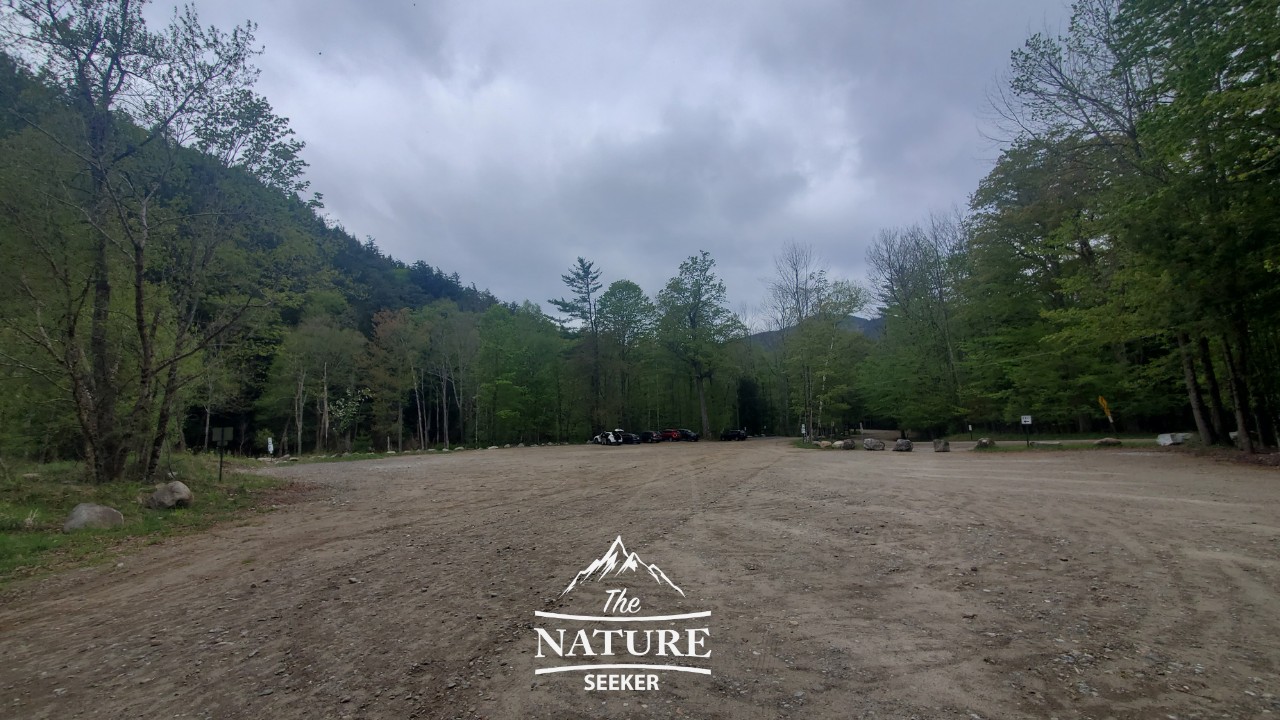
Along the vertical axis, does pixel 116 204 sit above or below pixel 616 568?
above

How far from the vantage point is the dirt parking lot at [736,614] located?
117 inches

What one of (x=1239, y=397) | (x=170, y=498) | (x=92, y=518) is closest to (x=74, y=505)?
(x=170, y=498)

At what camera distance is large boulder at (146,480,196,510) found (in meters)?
10.0

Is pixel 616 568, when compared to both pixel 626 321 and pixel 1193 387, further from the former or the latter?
pixel 626 321

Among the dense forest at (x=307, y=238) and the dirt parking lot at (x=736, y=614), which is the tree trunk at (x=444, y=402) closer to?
the dense forest at (x=307, y=238)

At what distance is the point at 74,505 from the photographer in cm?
926

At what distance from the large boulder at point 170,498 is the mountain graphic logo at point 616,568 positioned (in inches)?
371

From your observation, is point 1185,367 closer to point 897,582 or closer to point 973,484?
point 973,484

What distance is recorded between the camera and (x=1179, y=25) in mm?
12133

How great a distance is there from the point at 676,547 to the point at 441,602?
8.84 feet

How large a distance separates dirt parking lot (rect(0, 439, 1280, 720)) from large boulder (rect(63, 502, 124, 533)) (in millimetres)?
1743

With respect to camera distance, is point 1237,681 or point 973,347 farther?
point 973,347

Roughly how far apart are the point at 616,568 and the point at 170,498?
32.5ft

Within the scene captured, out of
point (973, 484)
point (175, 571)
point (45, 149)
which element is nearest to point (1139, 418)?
point (973, 484)
